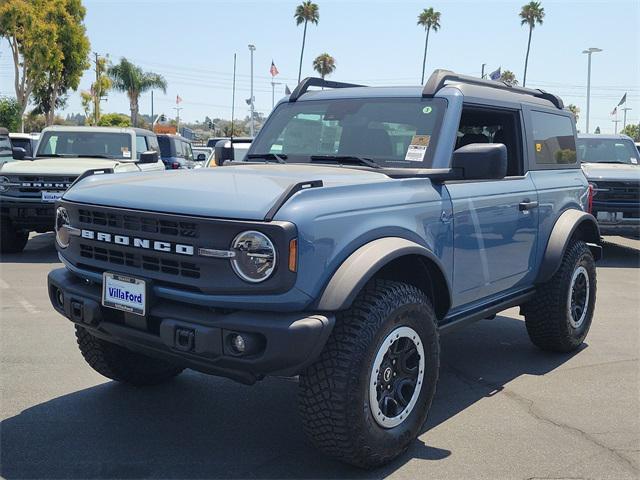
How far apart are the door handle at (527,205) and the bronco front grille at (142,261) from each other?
2.52 m

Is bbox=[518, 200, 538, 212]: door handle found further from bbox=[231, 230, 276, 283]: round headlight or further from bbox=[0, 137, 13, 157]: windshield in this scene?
bbox=[0, 137, 13, 157]: windshield

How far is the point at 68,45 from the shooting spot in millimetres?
34625

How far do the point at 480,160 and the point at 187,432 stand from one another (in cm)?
219

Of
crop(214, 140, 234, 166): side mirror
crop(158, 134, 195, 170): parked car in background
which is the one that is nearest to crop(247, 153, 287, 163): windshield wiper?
crop(214, 140, 234, 166): side mirror

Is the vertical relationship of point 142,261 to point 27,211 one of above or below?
above

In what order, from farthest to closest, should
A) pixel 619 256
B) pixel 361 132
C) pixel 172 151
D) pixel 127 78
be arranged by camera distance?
pixel 127 78, pixel 172 151, pixel 619 256, pixel 361 132

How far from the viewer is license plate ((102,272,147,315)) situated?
3.15 m

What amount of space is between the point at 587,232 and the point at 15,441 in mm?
4425

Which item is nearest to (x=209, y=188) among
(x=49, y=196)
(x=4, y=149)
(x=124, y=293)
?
(x=124, y=293)

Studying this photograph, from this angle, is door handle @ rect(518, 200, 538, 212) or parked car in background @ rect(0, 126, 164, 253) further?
parked car in background @ rect(0, 126, 164, 253)

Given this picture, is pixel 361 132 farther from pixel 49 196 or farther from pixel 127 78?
pixel 127 78

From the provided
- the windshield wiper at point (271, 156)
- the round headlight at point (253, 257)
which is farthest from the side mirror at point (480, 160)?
the round headlight at point (253, 257)

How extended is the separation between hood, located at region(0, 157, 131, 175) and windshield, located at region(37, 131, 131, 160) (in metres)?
0.50

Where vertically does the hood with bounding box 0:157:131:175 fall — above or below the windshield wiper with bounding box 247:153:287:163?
below
